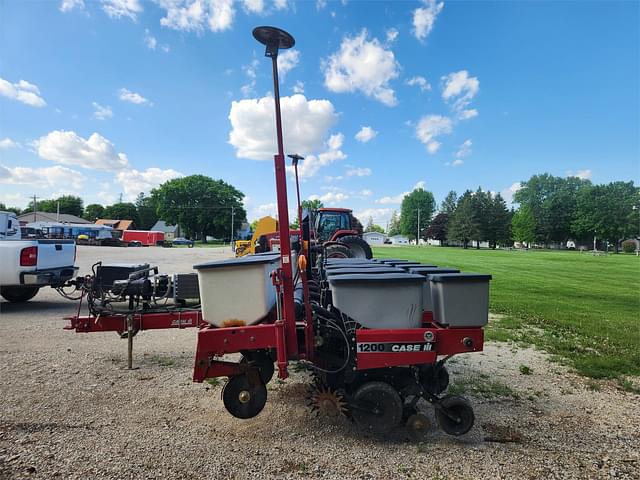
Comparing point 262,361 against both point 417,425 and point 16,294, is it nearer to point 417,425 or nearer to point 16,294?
point 417,425

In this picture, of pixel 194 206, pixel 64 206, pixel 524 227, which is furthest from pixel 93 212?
pixel 524 227

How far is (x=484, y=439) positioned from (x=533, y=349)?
337 centimetres

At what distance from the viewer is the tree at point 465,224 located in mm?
72312

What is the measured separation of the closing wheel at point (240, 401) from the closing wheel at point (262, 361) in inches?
5.9

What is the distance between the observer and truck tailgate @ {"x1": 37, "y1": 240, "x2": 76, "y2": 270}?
7555mm

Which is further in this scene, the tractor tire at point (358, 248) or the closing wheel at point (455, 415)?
the tractor tire at point (358, 248)

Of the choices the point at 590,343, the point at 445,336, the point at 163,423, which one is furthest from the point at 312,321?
the point at 590,343

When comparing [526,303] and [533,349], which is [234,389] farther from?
[526,303]

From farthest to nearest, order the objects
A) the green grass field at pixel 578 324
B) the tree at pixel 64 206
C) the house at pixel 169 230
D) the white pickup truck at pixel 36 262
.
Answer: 1. the tree at pixel 64 206
2. the house at pixel 169 230
3. the white pickup truck at pixel 36 262
4. the green grass field at pixel 578 324

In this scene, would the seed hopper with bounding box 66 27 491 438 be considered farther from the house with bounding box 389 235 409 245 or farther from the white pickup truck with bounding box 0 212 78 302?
the house with bounding box 389 235 409 245

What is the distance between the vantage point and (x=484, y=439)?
10.1ft

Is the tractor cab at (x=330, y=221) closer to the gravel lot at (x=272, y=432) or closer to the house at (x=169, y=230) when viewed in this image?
the gravel lot at (x=272, y=432)

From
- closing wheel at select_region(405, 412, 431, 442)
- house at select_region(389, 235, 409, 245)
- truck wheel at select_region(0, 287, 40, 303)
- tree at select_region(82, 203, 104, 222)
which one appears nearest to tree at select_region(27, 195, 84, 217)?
tree at select_region(82, 203, 104, 222)

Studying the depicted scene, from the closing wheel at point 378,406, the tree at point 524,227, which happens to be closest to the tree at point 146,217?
the tree at point 524,227
